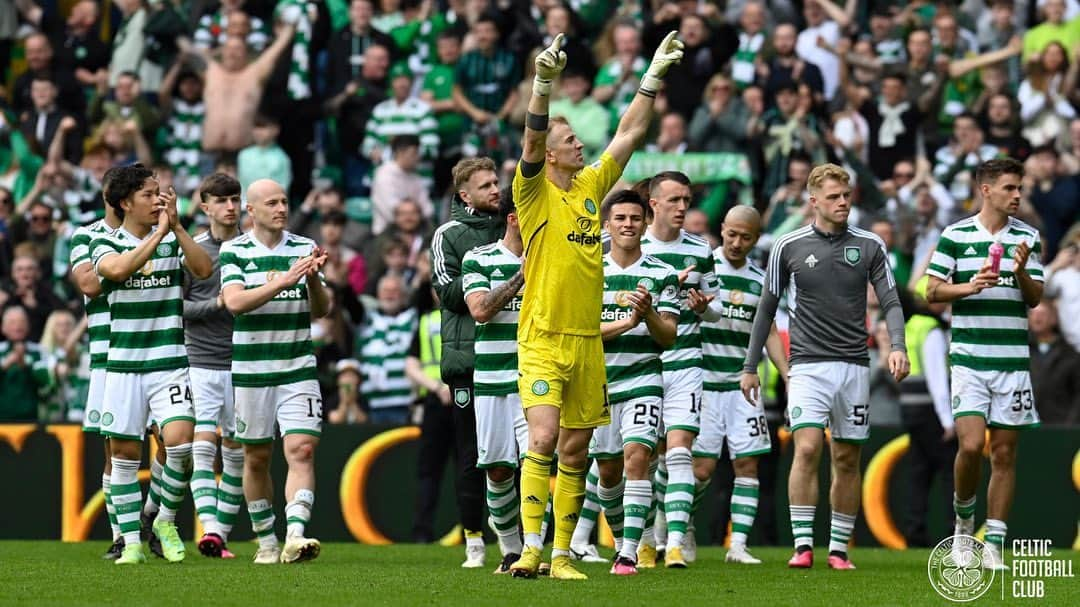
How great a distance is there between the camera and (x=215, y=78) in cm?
2270

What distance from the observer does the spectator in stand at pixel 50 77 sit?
2366 cm

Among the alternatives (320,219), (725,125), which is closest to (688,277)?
(725,125)

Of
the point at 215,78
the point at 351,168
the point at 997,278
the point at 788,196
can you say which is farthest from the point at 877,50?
the point at 997,278

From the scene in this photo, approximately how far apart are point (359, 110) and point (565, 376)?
39.7 ft

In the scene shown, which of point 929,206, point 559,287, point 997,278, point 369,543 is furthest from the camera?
point 929,206

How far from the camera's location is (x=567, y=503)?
1136 centimetres

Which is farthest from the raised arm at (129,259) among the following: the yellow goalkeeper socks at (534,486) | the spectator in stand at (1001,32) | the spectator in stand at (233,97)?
the spectator in stand at (1001,32)

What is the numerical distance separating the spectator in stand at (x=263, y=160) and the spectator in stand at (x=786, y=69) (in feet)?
18.2

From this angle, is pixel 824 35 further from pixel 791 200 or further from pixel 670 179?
pixel 670 179

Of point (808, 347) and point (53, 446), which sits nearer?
point (808, 347)

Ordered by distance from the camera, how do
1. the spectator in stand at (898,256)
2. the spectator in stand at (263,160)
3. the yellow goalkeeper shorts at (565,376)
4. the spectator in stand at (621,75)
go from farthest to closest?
the spectator in stand at (263,160) < the spectator in stand at (621,75) < the spectator in stand at (898,256) < the yellow goalkeeper shorts at (565,376)

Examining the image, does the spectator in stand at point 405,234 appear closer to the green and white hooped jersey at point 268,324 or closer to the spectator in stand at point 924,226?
the spectator in stand at point 924,226

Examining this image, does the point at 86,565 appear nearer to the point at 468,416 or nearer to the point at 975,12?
the point at 468,416

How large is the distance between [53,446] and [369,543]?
316 cm
